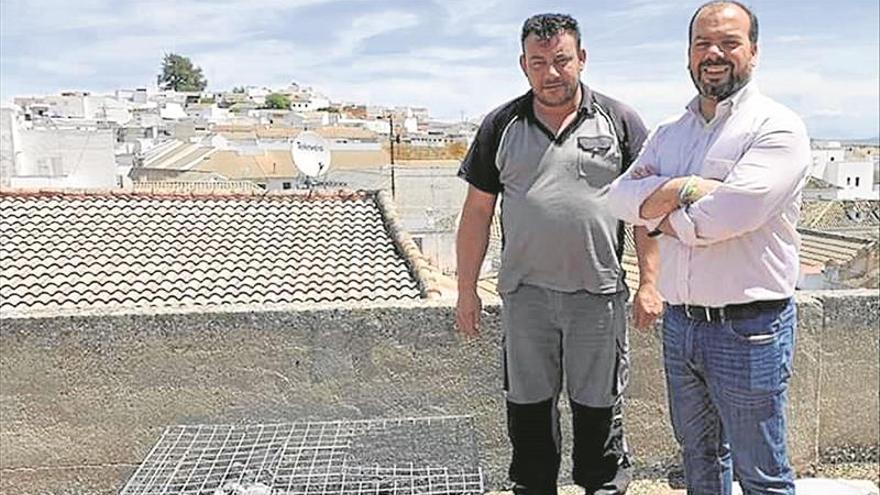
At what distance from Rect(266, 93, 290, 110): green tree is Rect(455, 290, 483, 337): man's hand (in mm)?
32839

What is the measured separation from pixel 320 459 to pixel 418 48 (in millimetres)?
19120

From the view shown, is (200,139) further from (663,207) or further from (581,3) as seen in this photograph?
(663,207)

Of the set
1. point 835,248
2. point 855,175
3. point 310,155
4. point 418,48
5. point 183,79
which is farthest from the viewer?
point 183,79

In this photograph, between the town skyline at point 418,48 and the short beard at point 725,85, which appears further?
the town skyline at point 418,48

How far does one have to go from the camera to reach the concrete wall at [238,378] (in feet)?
9.33

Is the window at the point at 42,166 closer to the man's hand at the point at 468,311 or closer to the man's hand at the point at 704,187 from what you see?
the man's hand at the point at 468,311

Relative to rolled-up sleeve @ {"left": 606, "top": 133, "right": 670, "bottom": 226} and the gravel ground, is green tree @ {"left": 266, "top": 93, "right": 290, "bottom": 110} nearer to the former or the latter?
the gravel ground

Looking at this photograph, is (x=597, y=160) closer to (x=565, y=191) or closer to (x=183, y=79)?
(x=565, y=191)

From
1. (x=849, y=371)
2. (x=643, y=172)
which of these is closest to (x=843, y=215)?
(x=849, y=371)

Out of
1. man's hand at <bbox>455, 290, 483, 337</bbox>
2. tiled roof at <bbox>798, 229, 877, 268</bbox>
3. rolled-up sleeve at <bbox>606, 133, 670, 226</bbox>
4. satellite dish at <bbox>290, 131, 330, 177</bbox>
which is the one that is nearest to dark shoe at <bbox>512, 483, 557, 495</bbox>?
man's hand at <bbox>455, 290, 483, 337</bbox>

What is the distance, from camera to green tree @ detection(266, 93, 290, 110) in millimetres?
35156

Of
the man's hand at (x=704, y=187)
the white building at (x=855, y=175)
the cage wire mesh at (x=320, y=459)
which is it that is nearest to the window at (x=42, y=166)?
the cage wire mesh at (x=320, y=459)

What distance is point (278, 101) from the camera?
3653cm

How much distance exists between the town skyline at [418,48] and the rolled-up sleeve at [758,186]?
0.17 m
